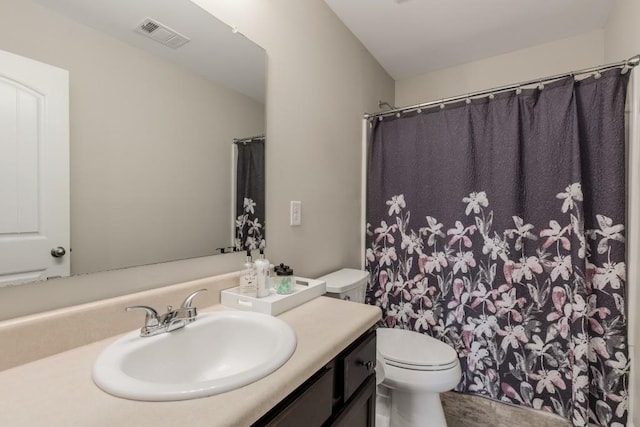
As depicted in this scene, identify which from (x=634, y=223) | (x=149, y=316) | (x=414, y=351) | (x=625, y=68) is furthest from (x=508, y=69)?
(x=149, y=316)

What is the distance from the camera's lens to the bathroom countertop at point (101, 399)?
47cm

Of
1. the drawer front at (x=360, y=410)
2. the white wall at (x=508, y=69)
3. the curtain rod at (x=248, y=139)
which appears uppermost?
the white wall at (x=508, y=69)

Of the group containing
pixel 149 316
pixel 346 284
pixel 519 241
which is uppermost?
pixel 519 241

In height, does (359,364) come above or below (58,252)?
→ below

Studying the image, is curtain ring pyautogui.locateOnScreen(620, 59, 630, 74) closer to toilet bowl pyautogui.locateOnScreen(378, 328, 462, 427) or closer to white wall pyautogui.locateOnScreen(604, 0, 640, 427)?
white wall pyautogui.locateOnScreen(604, 0, 640, 427)

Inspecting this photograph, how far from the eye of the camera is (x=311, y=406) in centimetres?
69

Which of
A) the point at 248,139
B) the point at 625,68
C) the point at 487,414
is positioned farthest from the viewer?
the point at 487,414

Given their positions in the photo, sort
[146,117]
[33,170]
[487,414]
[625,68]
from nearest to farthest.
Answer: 1. [33,170]
2. [146,117]
3. [625,68]
4. [487,414]

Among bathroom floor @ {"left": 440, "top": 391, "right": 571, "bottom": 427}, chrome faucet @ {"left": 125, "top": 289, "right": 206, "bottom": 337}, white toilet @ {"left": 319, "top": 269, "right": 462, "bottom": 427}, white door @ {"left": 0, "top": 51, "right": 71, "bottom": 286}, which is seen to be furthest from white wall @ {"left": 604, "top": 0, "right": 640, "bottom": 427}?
white door @ {"left": 0, "top": 51, "right": 71, "bottom": 286}

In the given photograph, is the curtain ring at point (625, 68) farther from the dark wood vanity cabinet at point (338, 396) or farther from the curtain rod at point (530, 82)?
the dark wood vanity cabinet at point (338, 396)

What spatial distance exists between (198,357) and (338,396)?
398 mm

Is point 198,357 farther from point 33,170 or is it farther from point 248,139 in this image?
point 248,139

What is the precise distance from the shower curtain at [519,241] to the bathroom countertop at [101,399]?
1.28 metres

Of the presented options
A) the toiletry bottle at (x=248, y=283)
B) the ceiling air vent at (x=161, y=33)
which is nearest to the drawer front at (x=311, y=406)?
the toiletry bottle at (x=248, y=283)
